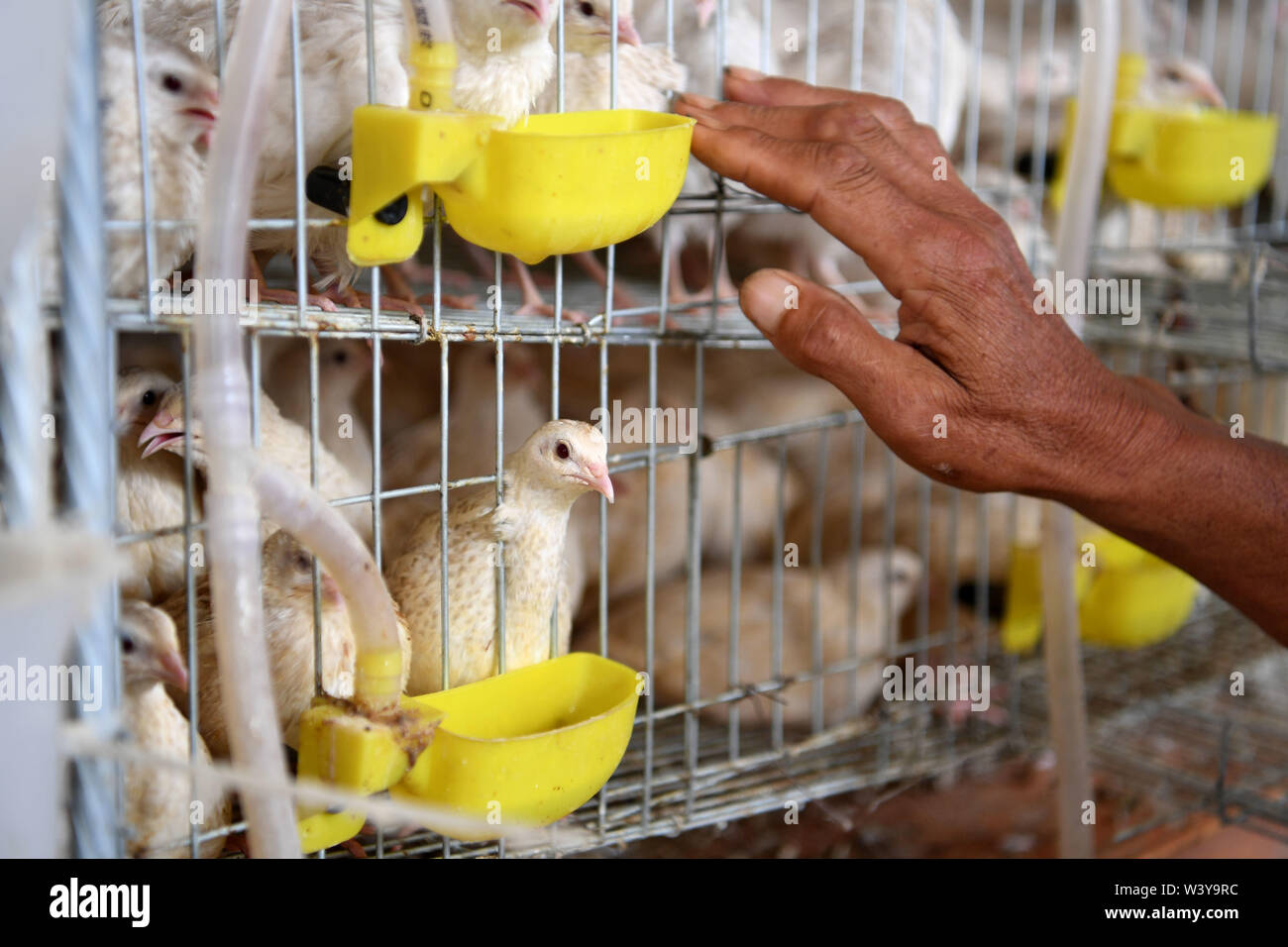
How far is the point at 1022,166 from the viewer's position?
2.03 m

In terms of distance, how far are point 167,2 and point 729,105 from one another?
463 mm

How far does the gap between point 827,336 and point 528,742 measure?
14.5 inches

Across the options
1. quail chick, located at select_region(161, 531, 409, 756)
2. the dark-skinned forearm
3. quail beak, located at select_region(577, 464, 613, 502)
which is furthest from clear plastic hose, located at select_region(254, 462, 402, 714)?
the dark-skinned forearm

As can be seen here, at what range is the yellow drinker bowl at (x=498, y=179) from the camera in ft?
2.27

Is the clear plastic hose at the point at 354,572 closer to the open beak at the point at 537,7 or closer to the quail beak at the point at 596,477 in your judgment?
the quail beak at the point at 596,477

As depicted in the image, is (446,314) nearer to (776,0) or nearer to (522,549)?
Result: (522,549)

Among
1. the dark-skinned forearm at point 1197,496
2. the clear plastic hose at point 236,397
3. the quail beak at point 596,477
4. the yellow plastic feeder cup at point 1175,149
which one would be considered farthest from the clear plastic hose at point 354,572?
the yellow plastic feeder cup at point 1175,149

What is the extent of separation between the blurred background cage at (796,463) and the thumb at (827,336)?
125 mm
